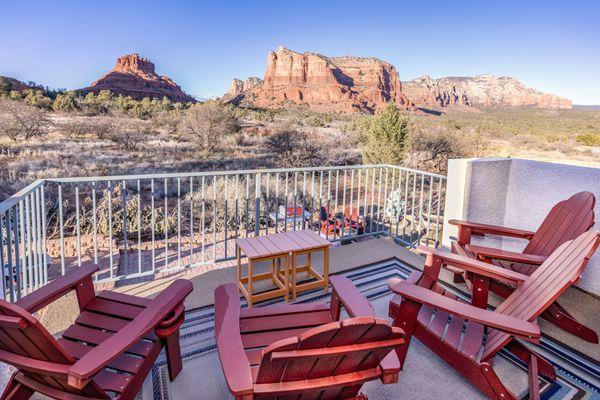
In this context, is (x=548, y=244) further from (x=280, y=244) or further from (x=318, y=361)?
(x=318, y=361)

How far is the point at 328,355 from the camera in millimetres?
1244

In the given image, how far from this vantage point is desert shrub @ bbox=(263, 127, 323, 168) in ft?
51.5

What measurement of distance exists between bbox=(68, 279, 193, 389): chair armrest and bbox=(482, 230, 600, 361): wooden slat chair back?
5.52ft

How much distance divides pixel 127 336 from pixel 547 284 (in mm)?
2250

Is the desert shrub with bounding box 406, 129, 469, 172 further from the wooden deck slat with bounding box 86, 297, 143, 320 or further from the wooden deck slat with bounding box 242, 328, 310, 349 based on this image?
the wooden deck slat with bounding box 86, 297, 143, 320

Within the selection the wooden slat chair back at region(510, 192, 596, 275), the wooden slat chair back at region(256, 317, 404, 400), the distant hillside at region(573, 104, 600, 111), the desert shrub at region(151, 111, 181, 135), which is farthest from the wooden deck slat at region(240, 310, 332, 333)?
the distant hillside at region(573, 104, 600, 111)

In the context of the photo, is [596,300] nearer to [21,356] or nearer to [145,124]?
[21,356]

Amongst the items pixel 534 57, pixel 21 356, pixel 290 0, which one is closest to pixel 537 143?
pixel 534 57

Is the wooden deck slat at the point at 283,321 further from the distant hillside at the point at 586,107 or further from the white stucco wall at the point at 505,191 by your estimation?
the distant hillside at the point at 586,107

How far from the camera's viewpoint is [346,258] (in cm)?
404

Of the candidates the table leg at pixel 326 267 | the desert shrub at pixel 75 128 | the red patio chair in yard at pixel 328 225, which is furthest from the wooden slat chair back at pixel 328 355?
the desert shrub at pixel 75 128

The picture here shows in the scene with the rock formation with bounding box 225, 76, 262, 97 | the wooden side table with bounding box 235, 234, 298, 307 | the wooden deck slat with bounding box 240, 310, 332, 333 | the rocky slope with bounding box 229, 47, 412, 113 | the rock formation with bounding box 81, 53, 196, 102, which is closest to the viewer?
the wooden deck slat with bounding box 240, 310, 332, 333

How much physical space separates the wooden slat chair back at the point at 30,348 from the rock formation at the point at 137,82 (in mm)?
60031

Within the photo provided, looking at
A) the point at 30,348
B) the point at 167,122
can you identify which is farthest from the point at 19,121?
the point at 30,348
